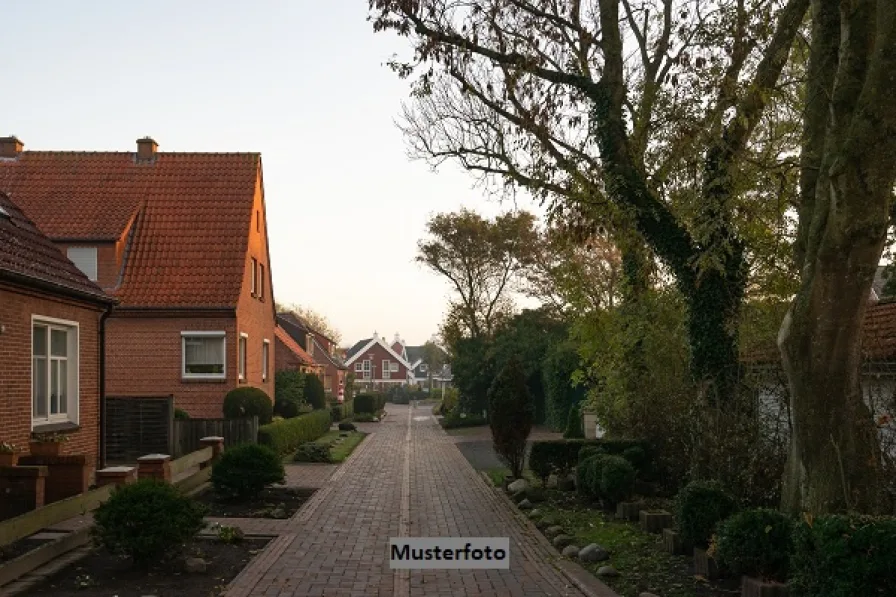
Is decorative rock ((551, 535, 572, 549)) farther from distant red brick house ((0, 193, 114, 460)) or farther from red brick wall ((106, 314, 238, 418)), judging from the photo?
red brick wall ((106, 314, 238, 418))

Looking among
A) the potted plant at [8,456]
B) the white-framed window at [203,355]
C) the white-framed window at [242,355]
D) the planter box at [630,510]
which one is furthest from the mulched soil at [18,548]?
the white-framed window at [242,355]

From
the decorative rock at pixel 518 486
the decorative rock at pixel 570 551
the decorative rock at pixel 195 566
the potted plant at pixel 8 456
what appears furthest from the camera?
the decorative rock at pixel 518 486

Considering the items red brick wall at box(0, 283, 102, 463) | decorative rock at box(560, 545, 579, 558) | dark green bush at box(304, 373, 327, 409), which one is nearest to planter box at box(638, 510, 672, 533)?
decorative rock at box(560, 545, 579, 558)

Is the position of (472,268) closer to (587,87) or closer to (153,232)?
(153,232)

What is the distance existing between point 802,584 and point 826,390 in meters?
2.25

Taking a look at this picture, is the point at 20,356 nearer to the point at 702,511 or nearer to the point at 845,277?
the point at 702,511

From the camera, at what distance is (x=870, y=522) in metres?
6.91

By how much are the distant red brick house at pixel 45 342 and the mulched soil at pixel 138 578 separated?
14.7ft

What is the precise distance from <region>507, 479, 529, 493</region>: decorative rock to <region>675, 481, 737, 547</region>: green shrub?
21.9ft

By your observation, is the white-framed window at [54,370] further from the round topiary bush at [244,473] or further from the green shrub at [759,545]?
the green shrub at [759,545]

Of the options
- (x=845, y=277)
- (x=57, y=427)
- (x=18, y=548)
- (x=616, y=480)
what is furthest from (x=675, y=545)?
(x=57, y=427)

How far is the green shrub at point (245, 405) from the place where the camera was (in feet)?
91.0

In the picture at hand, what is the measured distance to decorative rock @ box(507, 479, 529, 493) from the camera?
16877 millimetres

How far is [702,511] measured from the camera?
9.98 meters
